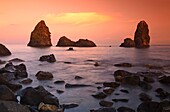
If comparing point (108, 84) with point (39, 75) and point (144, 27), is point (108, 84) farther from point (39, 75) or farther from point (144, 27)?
point (144, 27)

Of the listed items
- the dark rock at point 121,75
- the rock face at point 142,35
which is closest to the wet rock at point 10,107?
the dark rock at point 121,75

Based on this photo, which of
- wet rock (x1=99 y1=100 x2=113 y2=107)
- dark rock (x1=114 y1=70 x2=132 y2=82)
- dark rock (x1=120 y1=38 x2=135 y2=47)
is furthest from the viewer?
dark rock (x1=120 y1=38 x2=135 y2=47)

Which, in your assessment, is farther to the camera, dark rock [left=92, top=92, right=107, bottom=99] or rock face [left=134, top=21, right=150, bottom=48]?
rock face [left=134, top=21, right=150, bottom=48]

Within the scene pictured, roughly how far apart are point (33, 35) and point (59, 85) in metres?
145

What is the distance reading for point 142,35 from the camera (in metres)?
167

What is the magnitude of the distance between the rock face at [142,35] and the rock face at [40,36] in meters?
63.1

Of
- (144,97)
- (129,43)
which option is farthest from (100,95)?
(129,43)

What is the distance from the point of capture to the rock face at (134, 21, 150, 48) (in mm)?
164375

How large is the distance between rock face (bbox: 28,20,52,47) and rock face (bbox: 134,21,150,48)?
63141 millimetres

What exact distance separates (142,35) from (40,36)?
71.0m

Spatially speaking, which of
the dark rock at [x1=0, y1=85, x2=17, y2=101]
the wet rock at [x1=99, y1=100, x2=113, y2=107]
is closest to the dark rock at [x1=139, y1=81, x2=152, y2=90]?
the wet rock at [x1=99, y1=100, x2=113, y2=107]

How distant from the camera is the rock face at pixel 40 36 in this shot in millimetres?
167250

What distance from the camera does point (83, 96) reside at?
2319 centimetres

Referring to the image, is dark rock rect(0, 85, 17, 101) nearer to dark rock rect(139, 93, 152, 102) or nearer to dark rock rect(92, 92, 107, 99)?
dark rock rect(92, 92, 107, 99)
